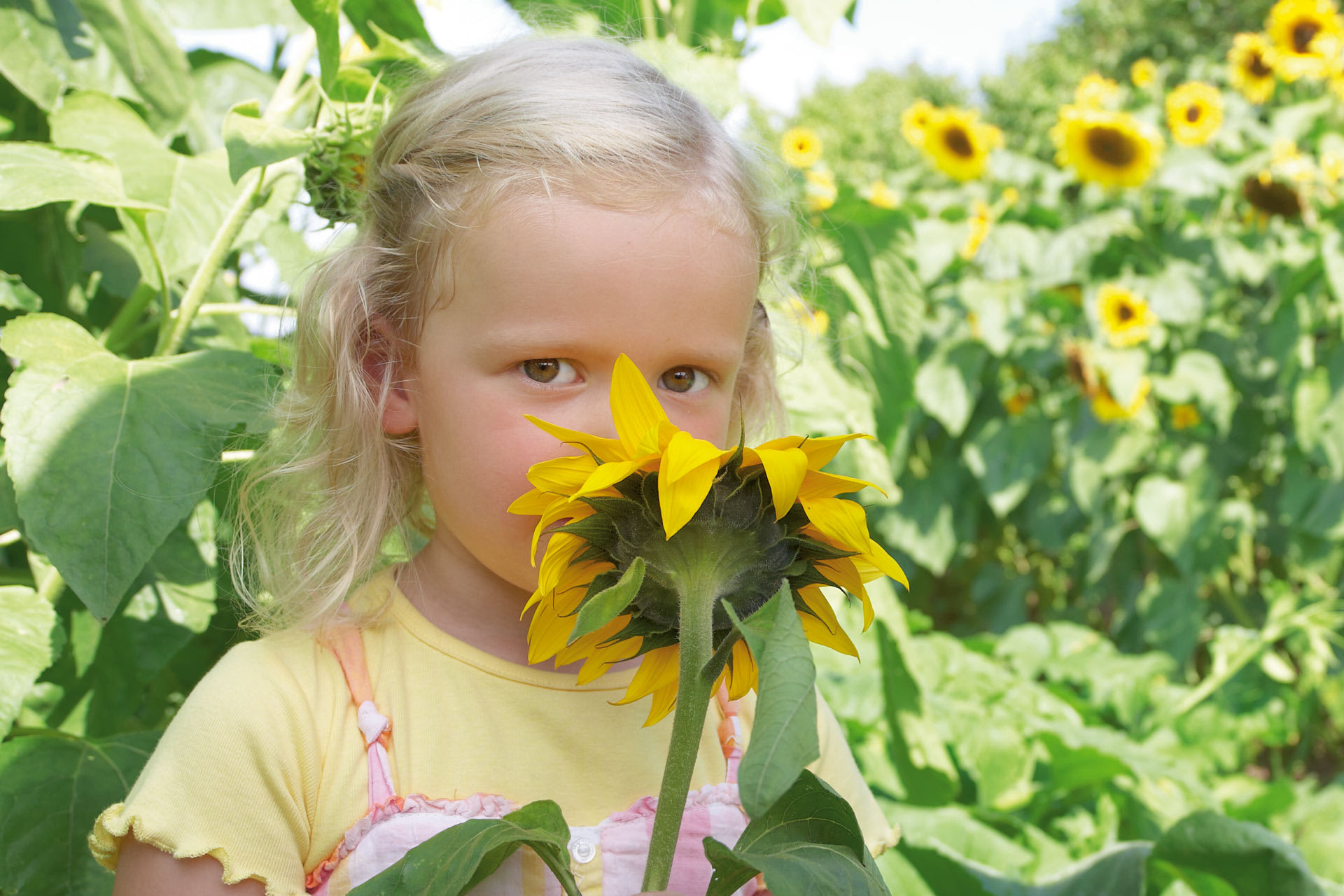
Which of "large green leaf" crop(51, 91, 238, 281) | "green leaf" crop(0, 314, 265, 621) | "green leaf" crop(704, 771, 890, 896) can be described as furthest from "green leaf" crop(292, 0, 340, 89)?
"green leaf" crop(704, 771, 890, 896)

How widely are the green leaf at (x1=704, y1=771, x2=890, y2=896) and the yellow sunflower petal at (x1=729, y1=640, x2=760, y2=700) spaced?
0.07 metres

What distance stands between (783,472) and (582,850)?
364 millimetres

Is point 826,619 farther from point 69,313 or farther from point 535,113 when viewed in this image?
point 69,313

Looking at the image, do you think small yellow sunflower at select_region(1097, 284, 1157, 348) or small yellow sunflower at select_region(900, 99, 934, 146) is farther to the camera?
small yellow sunflower at select_region(900, 99, 934, 146)

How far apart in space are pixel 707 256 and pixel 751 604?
0.28 meters

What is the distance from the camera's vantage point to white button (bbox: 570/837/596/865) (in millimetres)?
733

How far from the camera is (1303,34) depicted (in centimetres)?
284

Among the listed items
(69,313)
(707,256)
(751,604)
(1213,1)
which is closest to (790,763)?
(751,604)

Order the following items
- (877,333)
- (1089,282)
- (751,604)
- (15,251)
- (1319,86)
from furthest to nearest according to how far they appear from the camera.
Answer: (1319,86)
(1089,282)
(877,333)
(15,251)
(751,604)

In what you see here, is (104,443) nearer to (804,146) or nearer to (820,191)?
(820,191)

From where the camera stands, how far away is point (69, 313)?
3.37 ft

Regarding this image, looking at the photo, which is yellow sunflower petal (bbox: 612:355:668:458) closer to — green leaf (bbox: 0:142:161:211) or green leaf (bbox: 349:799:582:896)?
green leaf (bbox: 349:799:582:896)

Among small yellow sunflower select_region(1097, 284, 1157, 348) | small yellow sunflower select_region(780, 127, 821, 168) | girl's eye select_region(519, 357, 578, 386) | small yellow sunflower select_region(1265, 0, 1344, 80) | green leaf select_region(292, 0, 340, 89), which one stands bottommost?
small yellow sunflower select_region(1097, 284, 1157, 348)

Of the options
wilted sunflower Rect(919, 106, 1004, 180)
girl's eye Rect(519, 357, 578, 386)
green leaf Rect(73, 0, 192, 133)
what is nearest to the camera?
girl's eye Rect(519, 357, 578, 386)
